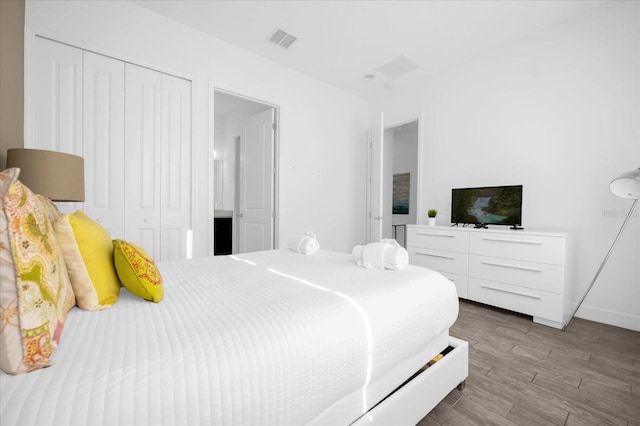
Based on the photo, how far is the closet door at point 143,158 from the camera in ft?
8.50

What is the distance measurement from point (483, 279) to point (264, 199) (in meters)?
2.79

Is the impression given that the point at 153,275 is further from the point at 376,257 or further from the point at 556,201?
the point at 556,201

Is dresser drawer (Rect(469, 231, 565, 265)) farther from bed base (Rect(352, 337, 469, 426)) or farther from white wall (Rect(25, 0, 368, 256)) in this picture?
white wall (Rect(25, 0, 368, 256))

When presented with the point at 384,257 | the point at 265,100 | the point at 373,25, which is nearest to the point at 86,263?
the point at 384,257

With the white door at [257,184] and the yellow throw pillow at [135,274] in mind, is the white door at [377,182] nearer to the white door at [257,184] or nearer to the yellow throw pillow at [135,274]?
the white door at [257,184]

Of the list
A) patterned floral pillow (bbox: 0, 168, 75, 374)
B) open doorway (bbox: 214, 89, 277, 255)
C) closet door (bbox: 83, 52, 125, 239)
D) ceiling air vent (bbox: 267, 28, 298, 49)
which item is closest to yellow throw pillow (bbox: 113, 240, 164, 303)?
patterned floral pillow (bbox: 0, 168, 75, 374)

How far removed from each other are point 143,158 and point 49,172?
1.08 m

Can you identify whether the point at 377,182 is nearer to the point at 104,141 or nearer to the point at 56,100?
the point at 104,141

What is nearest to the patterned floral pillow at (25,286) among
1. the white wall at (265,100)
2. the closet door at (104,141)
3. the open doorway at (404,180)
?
the closet door at (104,141)

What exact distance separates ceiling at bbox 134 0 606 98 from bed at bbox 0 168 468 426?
2.50 metres

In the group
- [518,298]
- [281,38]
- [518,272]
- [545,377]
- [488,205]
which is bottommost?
[545,377]

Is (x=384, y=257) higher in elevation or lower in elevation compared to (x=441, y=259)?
higher

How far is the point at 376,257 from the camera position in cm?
172

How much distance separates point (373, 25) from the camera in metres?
2.88
